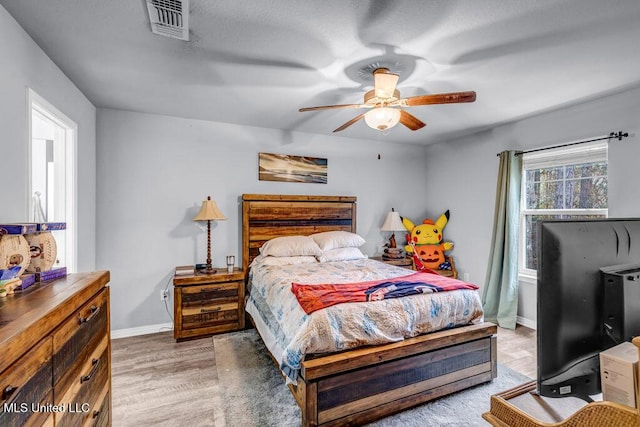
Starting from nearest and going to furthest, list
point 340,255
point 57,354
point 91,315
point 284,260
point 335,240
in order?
point 57,354, point 91,315, point 284,260, point 340,255, point 335,240

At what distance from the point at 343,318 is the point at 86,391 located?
1.33m

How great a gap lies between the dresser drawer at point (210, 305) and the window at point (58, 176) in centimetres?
104

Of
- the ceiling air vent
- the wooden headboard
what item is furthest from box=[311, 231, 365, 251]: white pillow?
the ceiling air vent

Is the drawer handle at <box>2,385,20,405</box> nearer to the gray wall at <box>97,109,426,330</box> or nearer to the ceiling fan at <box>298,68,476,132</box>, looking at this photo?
the ceiling fan at <box>298,68,476,132</box>

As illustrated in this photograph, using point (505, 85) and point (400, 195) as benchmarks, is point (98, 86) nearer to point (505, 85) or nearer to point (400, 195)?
point (505, 85)

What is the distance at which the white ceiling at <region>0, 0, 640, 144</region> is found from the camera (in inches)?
65.0

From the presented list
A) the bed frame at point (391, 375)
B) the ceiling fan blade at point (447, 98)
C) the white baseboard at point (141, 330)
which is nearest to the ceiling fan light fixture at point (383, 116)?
the ceiling fan blade at point (447, 98)

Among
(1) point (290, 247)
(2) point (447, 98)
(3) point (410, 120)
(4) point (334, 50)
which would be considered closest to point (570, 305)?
(2) point (447, 98)

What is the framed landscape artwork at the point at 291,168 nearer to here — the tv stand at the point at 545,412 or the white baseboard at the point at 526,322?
the white baseboard at the point at 526,322

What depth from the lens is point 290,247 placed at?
3.58 m

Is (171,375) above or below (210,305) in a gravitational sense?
below

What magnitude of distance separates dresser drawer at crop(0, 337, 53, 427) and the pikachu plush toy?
13.5 feet

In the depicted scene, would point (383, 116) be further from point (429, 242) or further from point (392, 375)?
point (429, 242)

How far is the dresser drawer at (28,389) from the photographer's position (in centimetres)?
77
